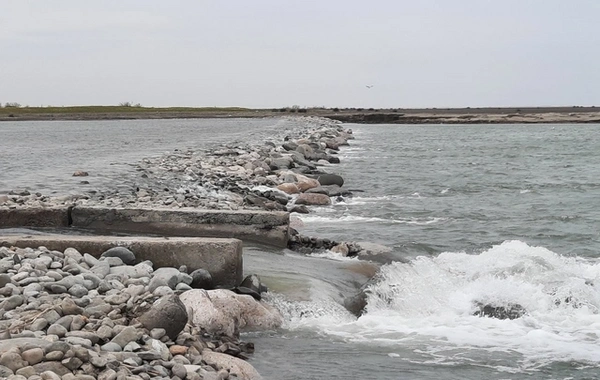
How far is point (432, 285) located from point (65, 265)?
4692 millimetres

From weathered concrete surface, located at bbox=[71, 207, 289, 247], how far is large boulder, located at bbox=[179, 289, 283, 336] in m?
3.11

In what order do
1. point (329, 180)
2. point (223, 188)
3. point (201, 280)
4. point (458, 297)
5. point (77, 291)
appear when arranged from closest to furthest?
point (77, 291), point (201, 280), point (458, 297), point (223, 188), point (329, 180)

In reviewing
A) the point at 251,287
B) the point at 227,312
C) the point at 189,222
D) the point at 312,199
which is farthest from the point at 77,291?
the point at 312,199

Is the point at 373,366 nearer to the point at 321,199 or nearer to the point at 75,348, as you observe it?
the point at 75,348

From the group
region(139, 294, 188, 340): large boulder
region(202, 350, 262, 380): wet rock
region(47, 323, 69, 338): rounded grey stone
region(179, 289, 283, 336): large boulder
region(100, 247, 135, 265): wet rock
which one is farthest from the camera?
region(100, 247, 135, 265): wet rock

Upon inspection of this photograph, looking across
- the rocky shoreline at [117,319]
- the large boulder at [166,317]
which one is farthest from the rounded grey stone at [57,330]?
the large boulder at [166,317]

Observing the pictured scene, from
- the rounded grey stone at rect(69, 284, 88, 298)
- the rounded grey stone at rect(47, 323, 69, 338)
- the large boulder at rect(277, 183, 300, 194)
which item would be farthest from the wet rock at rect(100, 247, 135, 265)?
the large boulder at rect(277, 183, 300, 194)

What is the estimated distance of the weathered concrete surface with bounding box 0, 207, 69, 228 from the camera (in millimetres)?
11031

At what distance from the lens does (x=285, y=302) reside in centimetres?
823

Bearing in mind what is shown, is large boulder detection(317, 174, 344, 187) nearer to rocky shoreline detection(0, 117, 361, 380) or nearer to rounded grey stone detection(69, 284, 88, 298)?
rocky shoreline detection(0, 117, 361, 380)

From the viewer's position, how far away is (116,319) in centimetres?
618

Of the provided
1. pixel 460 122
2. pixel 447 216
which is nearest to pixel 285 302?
pixel 447 216

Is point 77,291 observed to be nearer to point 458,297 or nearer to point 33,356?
point 33,356

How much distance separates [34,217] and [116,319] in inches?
216
